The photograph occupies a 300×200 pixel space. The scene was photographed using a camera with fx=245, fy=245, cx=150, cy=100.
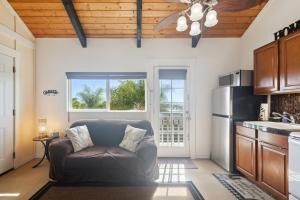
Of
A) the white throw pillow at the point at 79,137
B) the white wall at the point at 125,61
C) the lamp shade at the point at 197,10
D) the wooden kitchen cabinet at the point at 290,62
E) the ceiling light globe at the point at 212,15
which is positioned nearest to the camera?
the lamp shade at the point at 197,10

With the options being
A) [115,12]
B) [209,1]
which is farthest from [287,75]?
[115,12]

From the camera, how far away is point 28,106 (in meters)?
4.93

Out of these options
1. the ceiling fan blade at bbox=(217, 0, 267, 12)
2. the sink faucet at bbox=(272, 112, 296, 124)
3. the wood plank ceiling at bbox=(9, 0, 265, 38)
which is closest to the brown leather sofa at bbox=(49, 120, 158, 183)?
the sink faucet at bbox=(272, 112, 296, 124)

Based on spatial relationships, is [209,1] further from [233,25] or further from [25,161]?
[25,161]

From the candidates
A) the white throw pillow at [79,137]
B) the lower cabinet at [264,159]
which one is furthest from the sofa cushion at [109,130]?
the lower cabinet at [264,159]

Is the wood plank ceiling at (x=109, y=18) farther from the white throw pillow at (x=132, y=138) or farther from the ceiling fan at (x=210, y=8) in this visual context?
the white throw pillow at (x=132, y=138)

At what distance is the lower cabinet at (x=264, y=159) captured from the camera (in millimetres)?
2775

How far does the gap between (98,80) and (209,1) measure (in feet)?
11.5

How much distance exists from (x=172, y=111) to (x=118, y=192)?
8.02ft

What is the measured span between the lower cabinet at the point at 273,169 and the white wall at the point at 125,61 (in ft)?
6.66

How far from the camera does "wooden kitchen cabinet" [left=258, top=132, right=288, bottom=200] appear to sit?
2740 millimetres

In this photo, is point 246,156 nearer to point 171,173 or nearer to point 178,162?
point 171,173

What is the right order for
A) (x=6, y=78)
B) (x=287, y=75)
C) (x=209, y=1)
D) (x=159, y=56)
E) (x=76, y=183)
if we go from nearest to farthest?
(x=209, y=1), (x=287, y=75), (x=76, y=183), (x=6, y=78), (x=159, y=56)

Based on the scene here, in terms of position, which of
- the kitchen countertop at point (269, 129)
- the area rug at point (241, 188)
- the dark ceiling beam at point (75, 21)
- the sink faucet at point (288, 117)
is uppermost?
the dark ceiling beam at point (75, 21)
